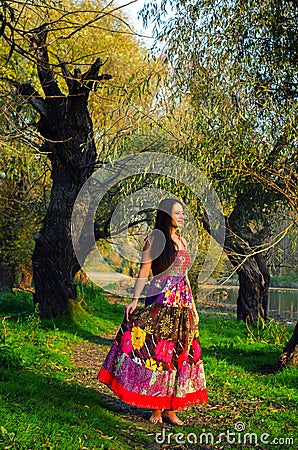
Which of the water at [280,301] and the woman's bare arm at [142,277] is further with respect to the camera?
the water at [280,301]

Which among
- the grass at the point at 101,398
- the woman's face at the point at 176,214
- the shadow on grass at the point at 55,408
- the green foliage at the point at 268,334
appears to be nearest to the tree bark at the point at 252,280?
the green foliage at the point at 268,334

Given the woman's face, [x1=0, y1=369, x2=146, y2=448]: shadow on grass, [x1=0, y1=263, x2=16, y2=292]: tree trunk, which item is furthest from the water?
the woman's face

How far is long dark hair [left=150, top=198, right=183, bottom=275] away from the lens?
17.2ft

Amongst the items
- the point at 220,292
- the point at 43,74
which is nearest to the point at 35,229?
the point at 43,74

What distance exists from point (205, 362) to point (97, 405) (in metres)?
3.06

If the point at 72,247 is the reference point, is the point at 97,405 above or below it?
below

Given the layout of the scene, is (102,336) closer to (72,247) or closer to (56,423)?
(72,247)

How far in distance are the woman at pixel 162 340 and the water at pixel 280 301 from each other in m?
12.8

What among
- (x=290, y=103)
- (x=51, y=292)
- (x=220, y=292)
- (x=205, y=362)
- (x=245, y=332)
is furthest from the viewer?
(x=220, y=292)

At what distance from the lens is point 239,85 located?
773 centimetres

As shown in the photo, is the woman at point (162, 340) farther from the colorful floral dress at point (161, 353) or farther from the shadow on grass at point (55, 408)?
the shadow on grass at point (55, 408)

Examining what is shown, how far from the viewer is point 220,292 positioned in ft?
82.5

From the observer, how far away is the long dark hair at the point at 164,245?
5234 millimetres

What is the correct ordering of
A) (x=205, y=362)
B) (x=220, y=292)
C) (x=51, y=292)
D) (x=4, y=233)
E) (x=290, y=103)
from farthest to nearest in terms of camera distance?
(x=220, y=292) → (x=4, y=233) → (x=51, y=292) → (x=205, y=362) → (x=290, y=103)
